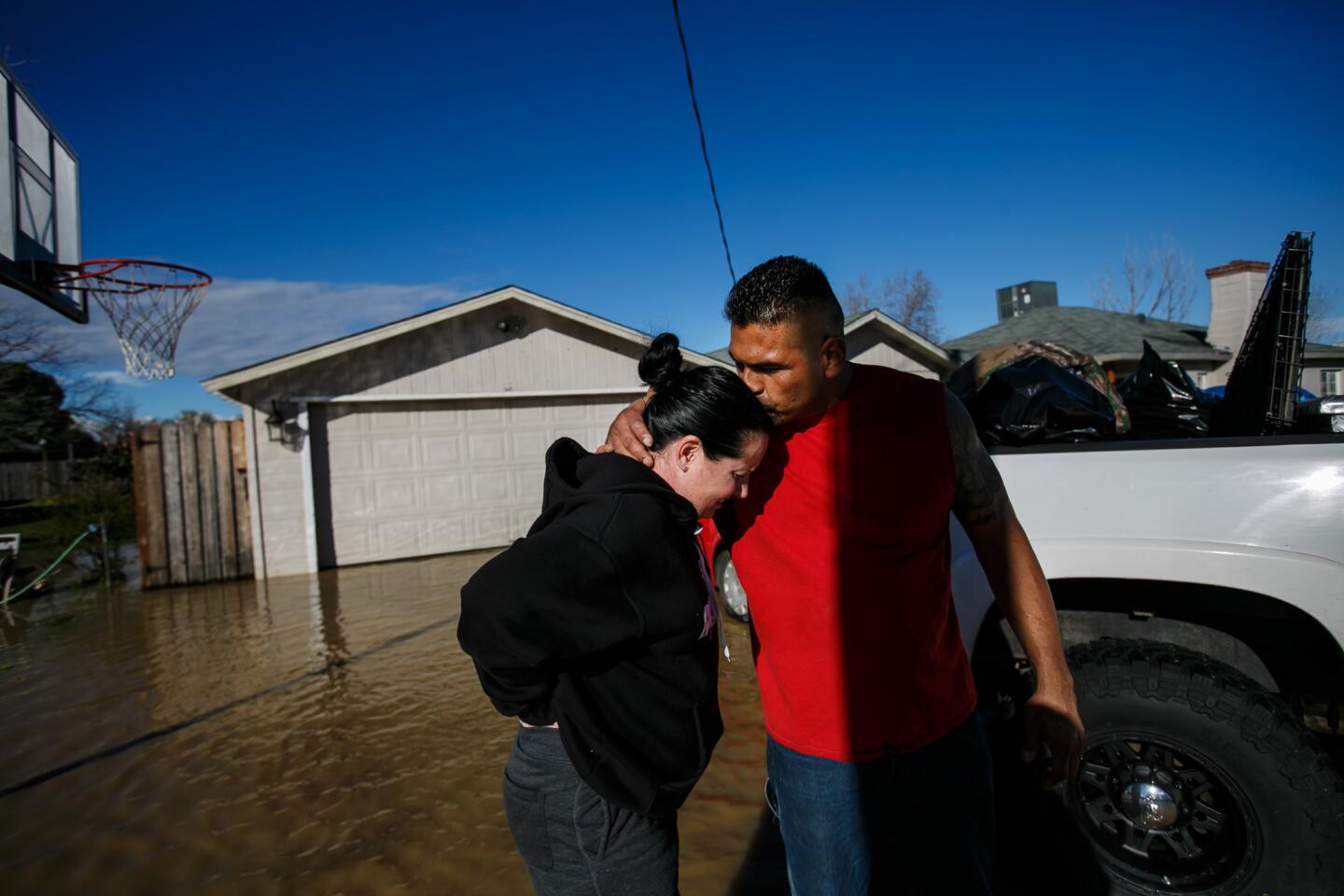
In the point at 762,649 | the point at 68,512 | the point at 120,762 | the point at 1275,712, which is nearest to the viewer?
the point at 762,649

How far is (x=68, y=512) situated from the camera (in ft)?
35.3

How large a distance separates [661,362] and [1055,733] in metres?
1.35

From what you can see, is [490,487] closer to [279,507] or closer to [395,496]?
[395,496]

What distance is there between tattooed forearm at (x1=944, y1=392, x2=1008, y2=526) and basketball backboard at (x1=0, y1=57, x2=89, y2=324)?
8.10 meters

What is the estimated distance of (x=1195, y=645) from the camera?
2572mm

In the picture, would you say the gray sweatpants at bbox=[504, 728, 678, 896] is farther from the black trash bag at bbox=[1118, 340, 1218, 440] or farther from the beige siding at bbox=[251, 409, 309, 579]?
the beige siding at bbox=[251, 409, 309, 579]

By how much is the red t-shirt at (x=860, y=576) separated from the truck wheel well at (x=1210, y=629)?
108cm

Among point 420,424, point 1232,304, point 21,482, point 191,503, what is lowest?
point 191,503

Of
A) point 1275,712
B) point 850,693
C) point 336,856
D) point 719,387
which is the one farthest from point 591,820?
point 336,856

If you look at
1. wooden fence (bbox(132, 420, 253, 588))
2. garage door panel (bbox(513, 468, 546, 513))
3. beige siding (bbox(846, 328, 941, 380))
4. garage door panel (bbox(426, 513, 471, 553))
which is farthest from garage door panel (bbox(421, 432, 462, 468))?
beige siding (bbox(846, 328, 941, 380))

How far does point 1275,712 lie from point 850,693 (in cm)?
150

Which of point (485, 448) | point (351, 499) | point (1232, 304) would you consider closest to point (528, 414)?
point (485, 448)

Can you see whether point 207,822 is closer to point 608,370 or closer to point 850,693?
point 850,693

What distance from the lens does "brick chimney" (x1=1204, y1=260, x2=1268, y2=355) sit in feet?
54.0
